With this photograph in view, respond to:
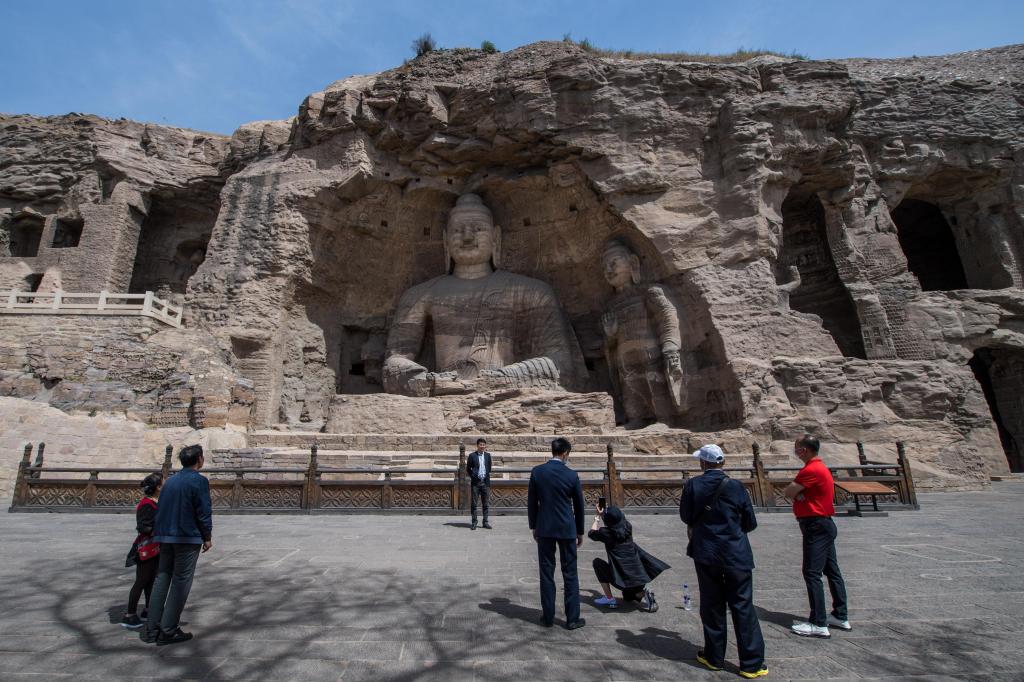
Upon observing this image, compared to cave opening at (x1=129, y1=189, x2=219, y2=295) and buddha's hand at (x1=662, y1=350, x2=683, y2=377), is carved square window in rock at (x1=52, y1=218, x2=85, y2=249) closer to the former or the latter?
cave opening at (x1=129, y1=189, x2=219, y2=295)

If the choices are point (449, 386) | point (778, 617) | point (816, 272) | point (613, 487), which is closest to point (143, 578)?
point (778, 617)

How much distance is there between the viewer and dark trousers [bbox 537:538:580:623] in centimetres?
304

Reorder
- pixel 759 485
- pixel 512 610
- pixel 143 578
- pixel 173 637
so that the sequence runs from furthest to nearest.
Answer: pixel 759 485 → pixel 512 610 → pixel 143 578 → pixel 173 637

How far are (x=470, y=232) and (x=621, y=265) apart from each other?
4.08 meters

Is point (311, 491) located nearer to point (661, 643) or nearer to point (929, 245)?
point (661, 643)

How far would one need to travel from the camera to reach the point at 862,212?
14.6 m

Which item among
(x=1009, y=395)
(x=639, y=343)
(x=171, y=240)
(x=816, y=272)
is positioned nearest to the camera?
(x=639, y=343)

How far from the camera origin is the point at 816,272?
1574cm

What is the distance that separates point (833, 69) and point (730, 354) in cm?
756

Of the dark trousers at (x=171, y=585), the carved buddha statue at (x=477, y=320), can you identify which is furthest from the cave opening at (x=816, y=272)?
the dark trousers at (x=171, y=585)

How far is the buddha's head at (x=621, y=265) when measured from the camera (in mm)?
13688

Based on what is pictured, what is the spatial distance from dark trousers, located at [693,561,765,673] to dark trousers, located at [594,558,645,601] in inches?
34.2

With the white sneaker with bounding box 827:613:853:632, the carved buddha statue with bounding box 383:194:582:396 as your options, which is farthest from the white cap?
the carved buddha statue with bounding box 383:194:582:396

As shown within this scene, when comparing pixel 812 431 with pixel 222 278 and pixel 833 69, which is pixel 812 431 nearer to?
pixel 833 69
